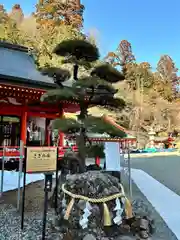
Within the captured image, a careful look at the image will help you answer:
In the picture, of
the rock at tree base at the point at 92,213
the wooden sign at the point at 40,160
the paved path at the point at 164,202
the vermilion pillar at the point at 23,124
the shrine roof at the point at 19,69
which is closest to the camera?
the rock at tree base at the point at 92,213

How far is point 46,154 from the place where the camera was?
10.3 feet

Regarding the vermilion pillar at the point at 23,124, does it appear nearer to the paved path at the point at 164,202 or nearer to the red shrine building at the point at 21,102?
the red shrine building at the point at 21,102

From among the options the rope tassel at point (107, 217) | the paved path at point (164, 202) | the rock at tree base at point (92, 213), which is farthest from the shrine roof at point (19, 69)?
the rope tassel at point (107, 217)

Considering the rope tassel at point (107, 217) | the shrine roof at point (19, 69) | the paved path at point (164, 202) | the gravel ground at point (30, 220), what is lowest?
the paved path at point (164, 202)

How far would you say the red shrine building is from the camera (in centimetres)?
674

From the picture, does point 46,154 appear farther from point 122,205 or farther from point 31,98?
point 31,98

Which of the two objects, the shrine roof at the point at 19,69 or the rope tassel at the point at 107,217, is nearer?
the rope tassel at the point at 107,217

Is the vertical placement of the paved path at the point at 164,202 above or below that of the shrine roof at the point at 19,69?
below

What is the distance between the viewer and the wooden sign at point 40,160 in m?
3.06

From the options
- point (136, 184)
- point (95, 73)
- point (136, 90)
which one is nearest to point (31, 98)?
point (136, 184)

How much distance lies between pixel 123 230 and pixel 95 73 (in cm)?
208

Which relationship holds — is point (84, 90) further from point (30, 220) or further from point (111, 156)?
point (30, 220)

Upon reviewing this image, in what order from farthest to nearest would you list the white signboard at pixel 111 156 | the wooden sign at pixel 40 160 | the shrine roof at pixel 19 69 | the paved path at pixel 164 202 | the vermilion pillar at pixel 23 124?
the vermilion pillar at pixel 23 124 < the shrine roof at pixel 19 69 < the white signboard at pixel 111 156 < the paved path at pixel 164 202 < the wooden sign at pixel 40 160

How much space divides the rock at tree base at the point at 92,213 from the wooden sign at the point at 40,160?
30 cm
